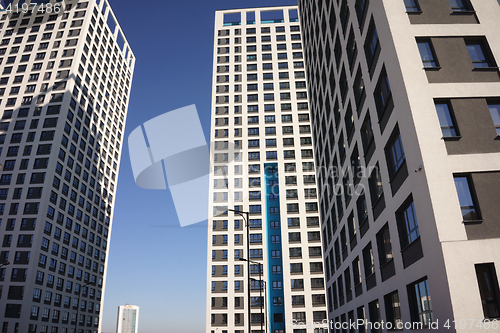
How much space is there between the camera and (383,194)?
63.8ft

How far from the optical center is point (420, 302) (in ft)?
49.9

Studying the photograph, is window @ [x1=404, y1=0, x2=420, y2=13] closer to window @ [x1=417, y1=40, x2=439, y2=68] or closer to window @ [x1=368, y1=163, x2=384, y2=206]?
window @ [x1=417, y1=40, x2=439, y2=68]

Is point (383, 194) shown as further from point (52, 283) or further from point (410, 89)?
point (52, 283)

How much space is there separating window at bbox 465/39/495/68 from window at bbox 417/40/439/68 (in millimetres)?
1764

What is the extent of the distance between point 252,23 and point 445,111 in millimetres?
80625

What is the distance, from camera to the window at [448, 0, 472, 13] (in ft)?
58.7

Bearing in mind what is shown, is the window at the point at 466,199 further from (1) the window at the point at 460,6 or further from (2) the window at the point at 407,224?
(1) the window at the point at 460,6

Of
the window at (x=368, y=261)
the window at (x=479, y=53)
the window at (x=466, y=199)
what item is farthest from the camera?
the window at (x=368, y=261)

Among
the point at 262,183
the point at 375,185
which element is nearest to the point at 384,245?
the point at 375,185

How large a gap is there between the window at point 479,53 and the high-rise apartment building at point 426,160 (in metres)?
0.05

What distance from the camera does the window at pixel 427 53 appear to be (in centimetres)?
1650

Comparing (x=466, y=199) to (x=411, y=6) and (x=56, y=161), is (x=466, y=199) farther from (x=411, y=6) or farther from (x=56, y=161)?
(x=56, y=161)

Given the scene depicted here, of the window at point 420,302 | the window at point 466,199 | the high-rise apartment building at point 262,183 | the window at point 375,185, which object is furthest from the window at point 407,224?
the high-rise apartment building at point 262,183

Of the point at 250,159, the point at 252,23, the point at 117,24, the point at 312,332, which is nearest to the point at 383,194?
the point at 312,332
